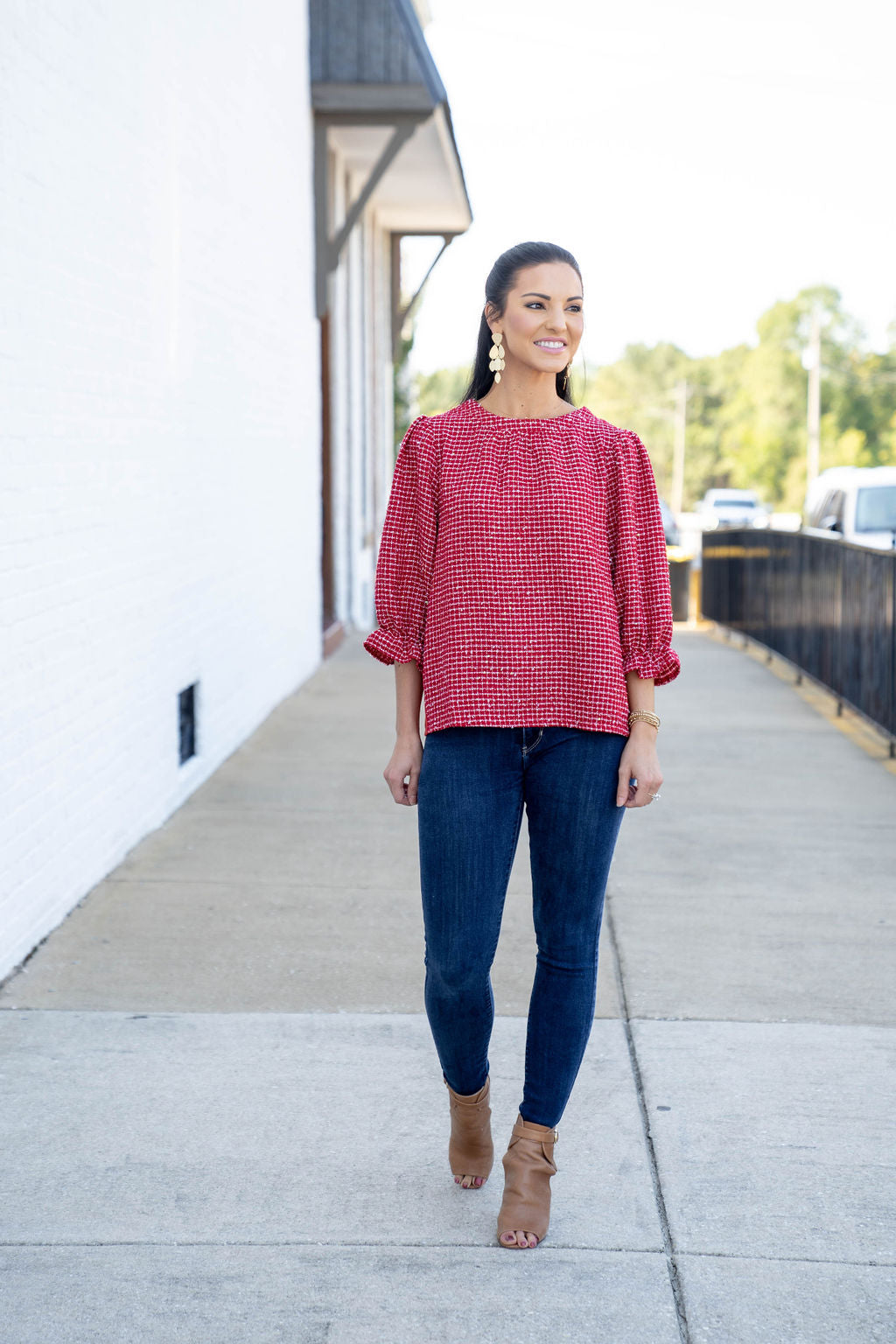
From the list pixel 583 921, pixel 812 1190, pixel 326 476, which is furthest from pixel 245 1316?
pixel 326 476

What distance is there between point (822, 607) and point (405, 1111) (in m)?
7.23

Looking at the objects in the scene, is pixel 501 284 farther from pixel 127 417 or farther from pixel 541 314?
pixel 127 417

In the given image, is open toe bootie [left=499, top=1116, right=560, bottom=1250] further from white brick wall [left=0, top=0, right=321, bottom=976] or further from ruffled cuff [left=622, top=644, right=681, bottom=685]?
white brick wall [left=0, top=0, right=321, bottom=976]

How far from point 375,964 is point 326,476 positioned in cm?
900

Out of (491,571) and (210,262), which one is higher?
(210,262)

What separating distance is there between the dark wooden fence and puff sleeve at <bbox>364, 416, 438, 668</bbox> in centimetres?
549

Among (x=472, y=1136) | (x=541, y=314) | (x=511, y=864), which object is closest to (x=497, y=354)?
(x=541, y=314)

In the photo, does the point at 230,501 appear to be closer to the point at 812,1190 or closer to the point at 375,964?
the point at 375,964

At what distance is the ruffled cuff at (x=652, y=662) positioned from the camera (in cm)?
282

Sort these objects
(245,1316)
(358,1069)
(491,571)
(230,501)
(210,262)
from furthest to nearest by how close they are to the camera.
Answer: (230,501) < (210,262) < (358,1069) < (491,571) < (245,1316)

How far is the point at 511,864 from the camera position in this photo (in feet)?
8.97

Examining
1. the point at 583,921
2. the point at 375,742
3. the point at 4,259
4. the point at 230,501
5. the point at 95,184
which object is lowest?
the point at 375,742

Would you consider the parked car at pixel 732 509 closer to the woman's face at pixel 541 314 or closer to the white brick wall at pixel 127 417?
the white brick wall at pixel 127 417

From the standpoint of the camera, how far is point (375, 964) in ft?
14.7
